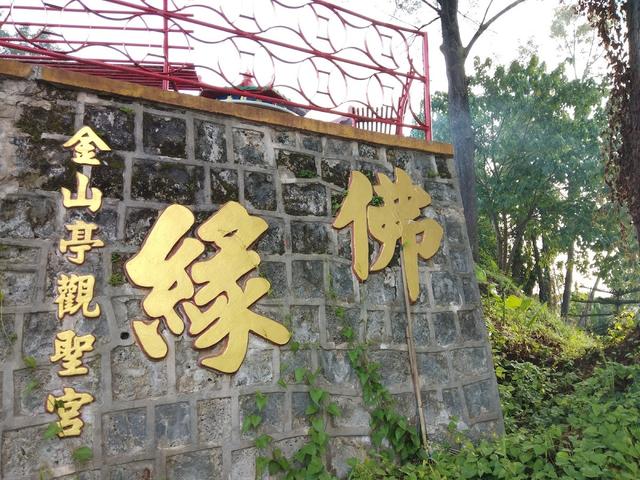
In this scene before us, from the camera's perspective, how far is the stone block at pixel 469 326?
353 cm

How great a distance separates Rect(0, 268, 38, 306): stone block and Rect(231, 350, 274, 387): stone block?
1.10m

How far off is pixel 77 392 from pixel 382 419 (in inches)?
68.7

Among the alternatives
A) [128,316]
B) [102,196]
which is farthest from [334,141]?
[128,316]

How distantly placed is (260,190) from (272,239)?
314mm

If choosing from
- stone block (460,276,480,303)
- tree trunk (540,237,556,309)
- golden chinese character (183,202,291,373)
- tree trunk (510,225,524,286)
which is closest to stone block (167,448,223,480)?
golden chinese character (183,202,291,373)

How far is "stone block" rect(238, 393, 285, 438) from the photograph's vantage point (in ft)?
8.86

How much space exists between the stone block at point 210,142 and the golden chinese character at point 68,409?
1413mm

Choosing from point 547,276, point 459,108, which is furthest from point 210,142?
point 547,276

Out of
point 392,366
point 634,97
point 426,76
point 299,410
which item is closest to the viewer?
point 299,410

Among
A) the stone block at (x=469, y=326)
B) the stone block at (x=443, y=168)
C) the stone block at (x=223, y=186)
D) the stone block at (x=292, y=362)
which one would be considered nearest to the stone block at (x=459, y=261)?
the stone block at (x=469, y=326)

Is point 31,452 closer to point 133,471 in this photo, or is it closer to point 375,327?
point 133,471

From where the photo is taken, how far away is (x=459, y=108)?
7.32 metres

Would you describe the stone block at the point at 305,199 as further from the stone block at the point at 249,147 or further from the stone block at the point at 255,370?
the stone block at the point at 255,370

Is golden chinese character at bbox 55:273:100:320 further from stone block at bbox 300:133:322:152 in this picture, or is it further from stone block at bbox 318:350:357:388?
stone block at bbox 300:133:322:152
